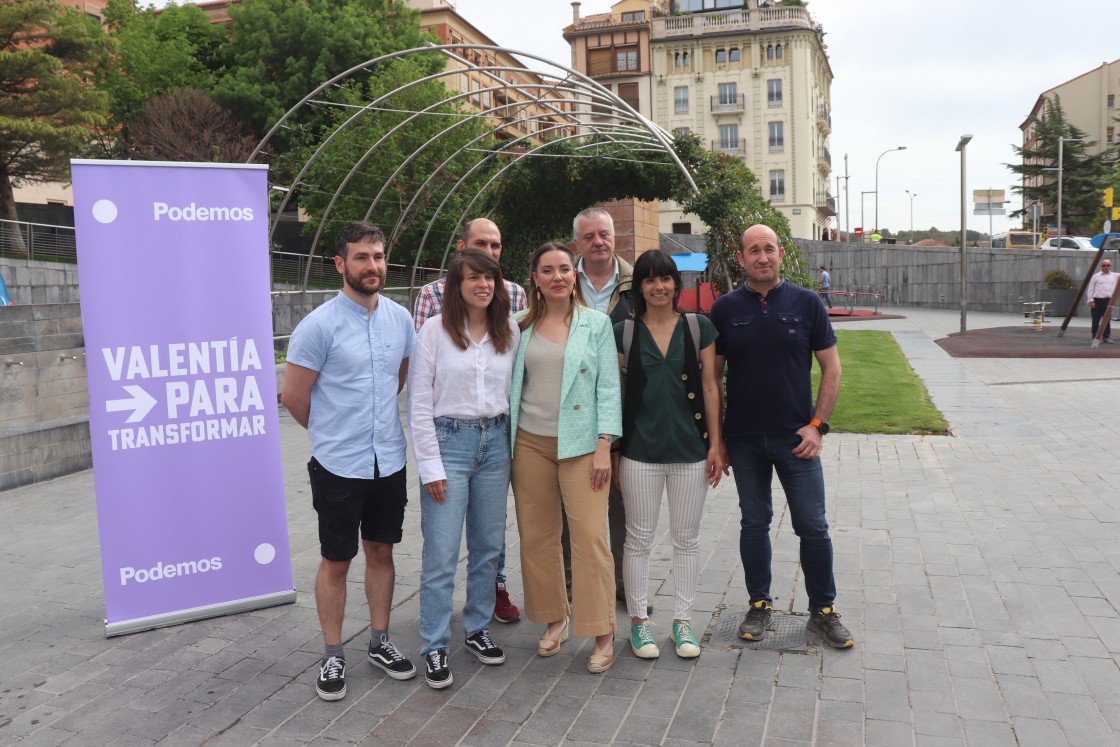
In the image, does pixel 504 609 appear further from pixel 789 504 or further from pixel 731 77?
pixel 731 77

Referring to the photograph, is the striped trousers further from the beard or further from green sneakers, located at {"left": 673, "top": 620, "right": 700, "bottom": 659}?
the beard

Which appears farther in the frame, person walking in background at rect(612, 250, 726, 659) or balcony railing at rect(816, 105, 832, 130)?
balcony railing at rect(816, 105, 832, 130)

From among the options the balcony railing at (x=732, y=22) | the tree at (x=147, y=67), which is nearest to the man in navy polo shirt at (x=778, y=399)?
the tree at (x=147, y=67)

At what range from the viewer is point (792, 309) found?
13.4 feet

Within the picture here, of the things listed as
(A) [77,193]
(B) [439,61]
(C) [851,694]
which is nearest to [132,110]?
(B) [439,61]

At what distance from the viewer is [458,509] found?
3.93 m

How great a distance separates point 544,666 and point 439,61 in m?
36.4

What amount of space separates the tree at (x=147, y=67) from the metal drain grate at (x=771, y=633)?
37639 millimetres

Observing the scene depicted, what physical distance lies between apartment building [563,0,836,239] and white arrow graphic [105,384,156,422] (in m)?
55.0

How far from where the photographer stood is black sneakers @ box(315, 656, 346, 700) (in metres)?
3.71

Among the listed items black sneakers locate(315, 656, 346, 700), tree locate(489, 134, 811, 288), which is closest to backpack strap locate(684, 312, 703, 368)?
black sneakers locate(315, 656, 346, 700)

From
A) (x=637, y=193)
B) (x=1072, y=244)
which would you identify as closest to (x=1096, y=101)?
(x=1072, y=244)

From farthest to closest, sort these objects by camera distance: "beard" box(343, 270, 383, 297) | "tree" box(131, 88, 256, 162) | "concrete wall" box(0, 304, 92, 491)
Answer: "tree" box(131, 88, 256, 162), "concrete wall" box(0, 304, 92, 491), "beard" box(343, 270, 383, 297)

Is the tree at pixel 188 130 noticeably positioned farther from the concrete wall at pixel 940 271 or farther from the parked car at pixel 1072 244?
the parked car at pixel 1072 244
